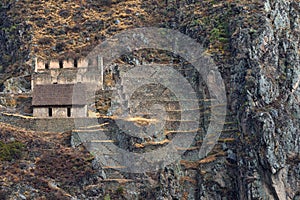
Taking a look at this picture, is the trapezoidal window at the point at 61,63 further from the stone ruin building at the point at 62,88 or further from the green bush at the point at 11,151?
the green bush at the point at 11,151

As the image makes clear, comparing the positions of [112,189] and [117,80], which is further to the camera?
[117,80]

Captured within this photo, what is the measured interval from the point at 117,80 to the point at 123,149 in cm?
1498

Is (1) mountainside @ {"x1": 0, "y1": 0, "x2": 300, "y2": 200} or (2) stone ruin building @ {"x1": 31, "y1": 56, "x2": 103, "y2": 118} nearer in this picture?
(1) mountainside @ {"x1": 0, "y1": 0, "x2": 300, "y2": 200}

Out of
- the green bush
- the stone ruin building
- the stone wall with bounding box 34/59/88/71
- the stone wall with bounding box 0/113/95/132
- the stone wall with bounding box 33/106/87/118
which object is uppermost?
the stone wall with bounding box 34/59/88/71

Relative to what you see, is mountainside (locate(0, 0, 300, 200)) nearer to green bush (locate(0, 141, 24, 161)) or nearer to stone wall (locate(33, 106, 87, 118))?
green bush (locate(0, 141, 24, 161))

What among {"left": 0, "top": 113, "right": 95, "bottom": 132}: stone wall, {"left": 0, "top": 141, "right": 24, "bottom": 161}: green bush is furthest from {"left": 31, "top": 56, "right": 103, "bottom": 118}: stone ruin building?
{"left": 0, "top": 141, "right": 24, "bottom": 161}: green bush

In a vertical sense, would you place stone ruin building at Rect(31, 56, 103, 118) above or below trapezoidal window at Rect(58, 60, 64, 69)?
below

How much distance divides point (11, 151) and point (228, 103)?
890 inches

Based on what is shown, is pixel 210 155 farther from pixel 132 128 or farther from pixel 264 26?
pixel 264 26

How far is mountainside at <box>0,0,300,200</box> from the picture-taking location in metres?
95.0

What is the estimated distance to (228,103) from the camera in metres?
105

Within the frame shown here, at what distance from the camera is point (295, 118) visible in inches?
4033

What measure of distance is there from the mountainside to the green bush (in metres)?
0.21

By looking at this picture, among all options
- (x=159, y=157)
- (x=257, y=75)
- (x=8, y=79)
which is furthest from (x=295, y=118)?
(x=8, y=79)
